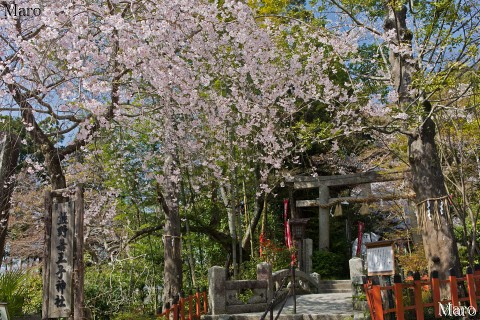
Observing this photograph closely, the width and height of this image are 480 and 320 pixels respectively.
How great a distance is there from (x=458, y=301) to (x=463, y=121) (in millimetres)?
5841

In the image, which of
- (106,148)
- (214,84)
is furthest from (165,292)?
(214,84)

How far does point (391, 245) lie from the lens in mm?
7922

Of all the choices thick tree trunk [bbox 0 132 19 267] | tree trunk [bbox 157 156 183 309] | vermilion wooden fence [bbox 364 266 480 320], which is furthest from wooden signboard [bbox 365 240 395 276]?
thick tree trunk [bbox 0 132 19 267]

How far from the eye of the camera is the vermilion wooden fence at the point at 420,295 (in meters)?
7.33

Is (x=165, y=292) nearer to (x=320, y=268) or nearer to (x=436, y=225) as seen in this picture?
(x=436, y=225)

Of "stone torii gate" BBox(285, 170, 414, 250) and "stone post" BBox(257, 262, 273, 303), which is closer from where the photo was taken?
"stone post" BBox(257, 262, 273, 303)

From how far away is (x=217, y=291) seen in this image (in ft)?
33.0

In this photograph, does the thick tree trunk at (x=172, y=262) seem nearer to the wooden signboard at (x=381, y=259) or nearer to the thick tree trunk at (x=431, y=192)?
the wooden signboard at (x=381, y=259)

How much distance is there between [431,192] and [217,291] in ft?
15.6

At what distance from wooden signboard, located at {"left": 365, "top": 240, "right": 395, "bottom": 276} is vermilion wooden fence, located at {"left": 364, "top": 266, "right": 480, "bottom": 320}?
0.98 feet

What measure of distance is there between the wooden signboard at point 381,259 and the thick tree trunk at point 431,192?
4.37 feet

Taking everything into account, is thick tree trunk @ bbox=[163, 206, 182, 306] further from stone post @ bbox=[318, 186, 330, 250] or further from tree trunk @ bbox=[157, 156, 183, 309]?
stone post @ bbox=[318, 186, 330, 250]

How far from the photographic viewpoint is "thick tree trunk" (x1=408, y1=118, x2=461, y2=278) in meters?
8.65

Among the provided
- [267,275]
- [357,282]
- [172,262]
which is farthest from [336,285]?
[172,262]
